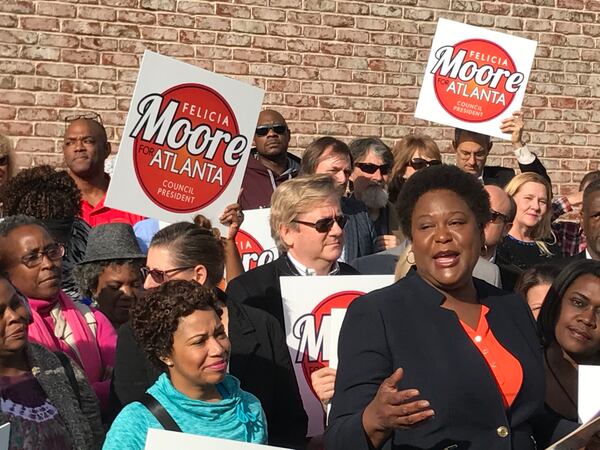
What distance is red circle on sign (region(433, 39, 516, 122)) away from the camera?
26.5 feet

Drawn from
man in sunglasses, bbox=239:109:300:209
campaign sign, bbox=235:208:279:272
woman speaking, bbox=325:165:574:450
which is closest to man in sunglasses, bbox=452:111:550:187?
man in sunglasses, bbox=239:109:300:209

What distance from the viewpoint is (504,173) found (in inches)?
337

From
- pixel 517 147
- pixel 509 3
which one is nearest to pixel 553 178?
pixel 509 3

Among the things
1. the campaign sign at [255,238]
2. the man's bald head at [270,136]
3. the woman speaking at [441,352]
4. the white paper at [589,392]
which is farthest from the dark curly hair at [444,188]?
the man's bald head at [270,136]

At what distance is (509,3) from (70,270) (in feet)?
21.2

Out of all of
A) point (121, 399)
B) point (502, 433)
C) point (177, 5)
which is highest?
point (177, 5)

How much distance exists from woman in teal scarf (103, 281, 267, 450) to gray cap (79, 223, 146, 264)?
146cm

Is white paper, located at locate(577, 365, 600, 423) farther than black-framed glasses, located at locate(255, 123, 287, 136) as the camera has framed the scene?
No

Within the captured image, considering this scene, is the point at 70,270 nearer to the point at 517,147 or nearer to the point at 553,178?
the point at 517,147

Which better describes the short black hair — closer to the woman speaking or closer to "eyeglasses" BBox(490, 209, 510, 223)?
the woman speaking

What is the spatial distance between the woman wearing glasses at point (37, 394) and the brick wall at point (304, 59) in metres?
4.92

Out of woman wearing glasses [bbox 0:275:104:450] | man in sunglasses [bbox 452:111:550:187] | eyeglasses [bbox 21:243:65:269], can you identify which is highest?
man in sunglasses [bbox 452:111:550:187]

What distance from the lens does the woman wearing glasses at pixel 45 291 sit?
16.1 ft

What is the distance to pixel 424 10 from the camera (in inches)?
423
